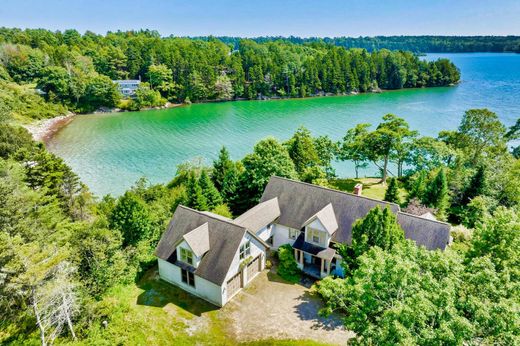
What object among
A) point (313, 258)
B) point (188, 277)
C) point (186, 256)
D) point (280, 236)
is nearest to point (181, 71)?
point (280, 236)

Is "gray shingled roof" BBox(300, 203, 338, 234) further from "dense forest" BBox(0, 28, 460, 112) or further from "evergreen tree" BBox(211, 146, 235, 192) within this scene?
"dense forest" BBox(0, 28, 460, 112)

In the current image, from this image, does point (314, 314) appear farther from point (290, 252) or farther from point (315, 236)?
point (315, 236)

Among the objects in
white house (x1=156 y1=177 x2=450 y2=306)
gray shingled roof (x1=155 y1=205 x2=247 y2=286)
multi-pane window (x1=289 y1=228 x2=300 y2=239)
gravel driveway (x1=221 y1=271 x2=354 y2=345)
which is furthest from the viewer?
multi-pane window (x1=289 y1=228 x2=300 y2=239)

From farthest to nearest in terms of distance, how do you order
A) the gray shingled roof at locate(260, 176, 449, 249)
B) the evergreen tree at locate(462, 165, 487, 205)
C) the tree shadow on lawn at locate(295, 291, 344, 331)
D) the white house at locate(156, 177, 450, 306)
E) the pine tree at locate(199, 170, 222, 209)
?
the evergreen tree at locate(462, 165, 487, 205) → the pine tree at locate(199, 170, 222, 209) → the gray shingled roof at locate(260, 176, 449, 249) → the white house at locate(156, 177, 450, 306) → the tree shadow on lawn at locate(295, 291, 344, 331)

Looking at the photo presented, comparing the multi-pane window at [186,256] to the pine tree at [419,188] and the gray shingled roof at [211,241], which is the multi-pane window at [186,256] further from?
the pine tree at [419,188]

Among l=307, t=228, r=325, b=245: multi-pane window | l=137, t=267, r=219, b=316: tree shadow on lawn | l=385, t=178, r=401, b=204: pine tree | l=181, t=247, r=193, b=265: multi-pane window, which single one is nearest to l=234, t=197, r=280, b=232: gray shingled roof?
l=307, t=228, r=325, b=245: multi-pane window

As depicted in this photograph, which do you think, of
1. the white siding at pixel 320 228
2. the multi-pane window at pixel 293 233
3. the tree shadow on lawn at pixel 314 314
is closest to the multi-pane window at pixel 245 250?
the tree shadow on lawn at pixel 314 314

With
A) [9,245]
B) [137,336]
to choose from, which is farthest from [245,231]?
[9,245]
